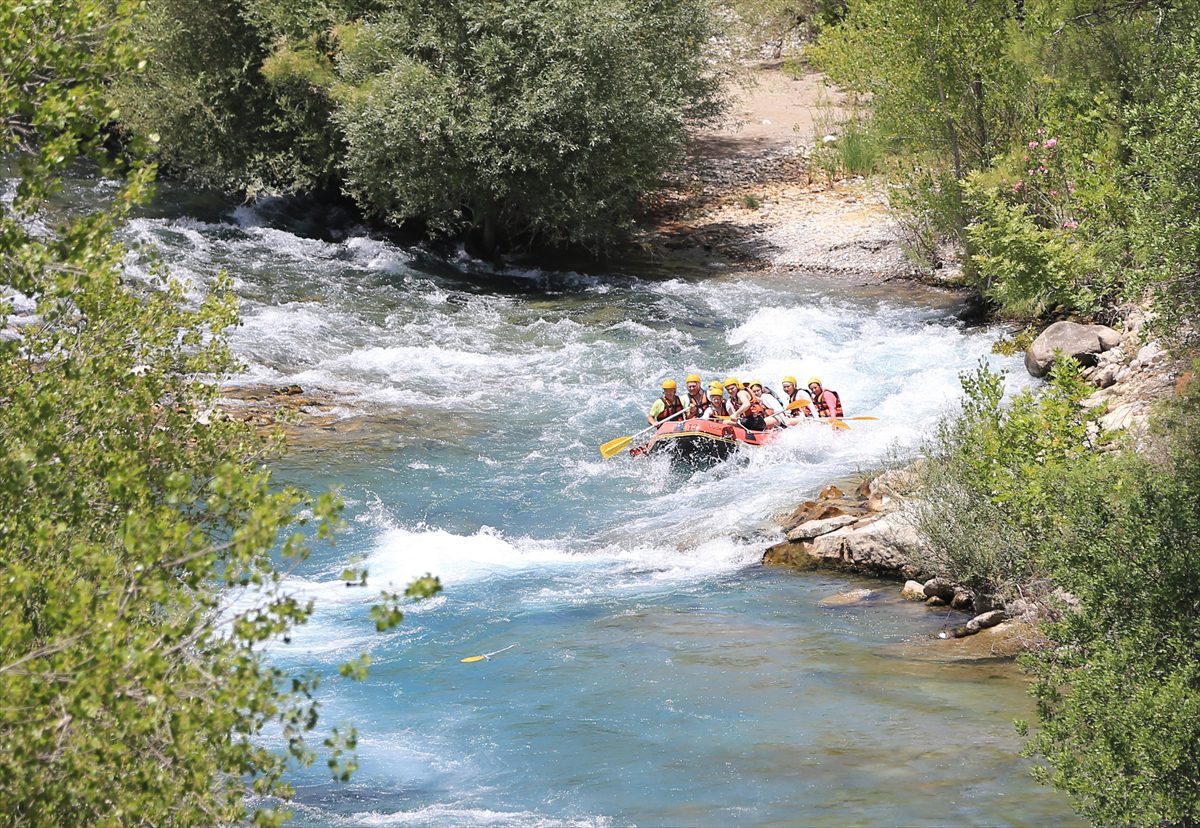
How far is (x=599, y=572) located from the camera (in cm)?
1140

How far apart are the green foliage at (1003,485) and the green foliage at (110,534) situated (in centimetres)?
479

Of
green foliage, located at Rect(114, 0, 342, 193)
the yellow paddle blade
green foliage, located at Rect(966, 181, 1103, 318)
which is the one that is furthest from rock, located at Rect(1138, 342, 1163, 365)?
green foliage, located at Rect(114, 0, 342, 193)

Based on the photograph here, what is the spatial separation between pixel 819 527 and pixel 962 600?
6.50 feet

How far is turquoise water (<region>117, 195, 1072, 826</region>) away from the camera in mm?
7223

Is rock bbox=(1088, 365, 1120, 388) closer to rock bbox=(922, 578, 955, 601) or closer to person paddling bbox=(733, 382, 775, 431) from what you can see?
person paddling bbox=(733, 382, 775, 431)

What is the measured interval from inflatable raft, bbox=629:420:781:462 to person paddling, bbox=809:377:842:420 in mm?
1308

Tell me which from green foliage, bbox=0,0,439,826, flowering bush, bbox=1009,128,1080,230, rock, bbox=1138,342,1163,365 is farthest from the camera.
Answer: flowering bush, bbox=1009,128,1080,230

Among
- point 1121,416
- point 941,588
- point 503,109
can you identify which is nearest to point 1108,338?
point 1121,416

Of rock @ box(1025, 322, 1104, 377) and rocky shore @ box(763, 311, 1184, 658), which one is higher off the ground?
rock @ box(1025, 322, 1104, 377)

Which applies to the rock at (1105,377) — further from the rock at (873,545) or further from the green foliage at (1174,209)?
the green foliage at (1174,209)

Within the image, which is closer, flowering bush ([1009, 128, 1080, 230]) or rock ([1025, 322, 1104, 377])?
rock ([1025, 322, 1104, 377])

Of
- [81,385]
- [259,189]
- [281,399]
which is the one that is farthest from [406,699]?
[259,189]

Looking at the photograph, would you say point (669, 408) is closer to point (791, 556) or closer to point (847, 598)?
point (791, 556)

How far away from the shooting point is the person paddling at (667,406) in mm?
15227
